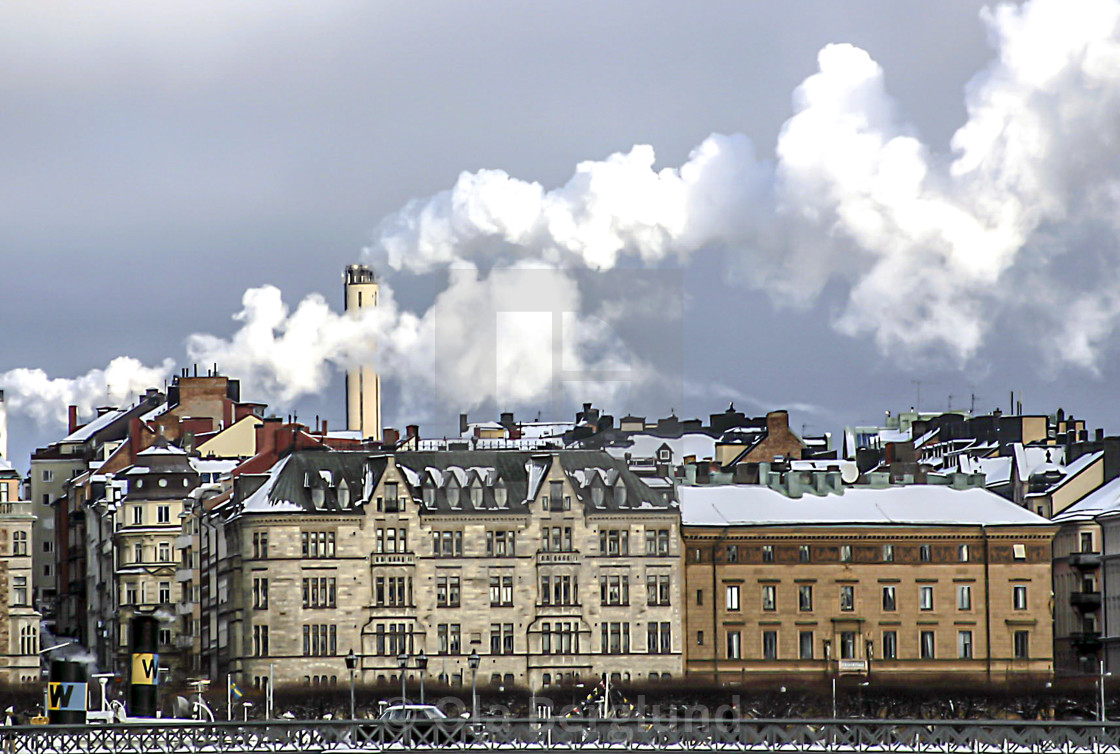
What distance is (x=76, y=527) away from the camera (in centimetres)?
17350

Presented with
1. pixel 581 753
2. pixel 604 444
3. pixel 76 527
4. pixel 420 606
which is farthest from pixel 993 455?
pixel 581 753

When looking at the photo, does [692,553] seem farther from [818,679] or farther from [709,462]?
[709,462]

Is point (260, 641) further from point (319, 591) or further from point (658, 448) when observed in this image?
point (658, 448)

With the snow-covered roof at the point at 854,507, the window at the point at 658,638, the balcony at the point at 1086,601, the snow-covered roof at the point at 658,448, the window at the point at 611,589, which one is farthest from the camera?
the balcony at the point at 1086,601

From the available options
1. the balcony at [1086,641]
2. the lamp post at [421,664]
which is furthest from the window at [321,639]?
the balcony at [1086,641]

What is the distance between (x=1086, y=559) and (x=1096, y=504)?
122 inches

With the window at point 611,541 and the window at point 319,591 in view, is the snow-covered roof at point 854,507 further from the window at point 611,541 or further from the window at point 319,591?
the window at point 319,591

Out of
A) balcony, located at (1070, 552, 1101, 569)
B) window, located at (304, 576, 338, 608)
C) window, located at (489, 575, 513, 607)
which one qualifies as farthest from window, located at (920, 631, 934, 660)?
window, located at (304, 576, 338, 608)

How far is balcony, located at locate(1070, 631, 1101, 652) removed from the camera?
496 ft

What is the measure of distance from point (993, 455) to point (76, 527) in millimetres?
50865

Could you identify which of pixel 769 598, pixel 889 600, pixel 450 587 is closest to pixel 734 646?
pixel 769 598

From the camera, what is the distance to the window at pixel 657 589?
146 m

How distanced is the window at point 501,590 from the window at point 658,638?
21.8 feet

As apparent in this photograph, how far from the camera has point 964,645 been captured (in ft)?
484
